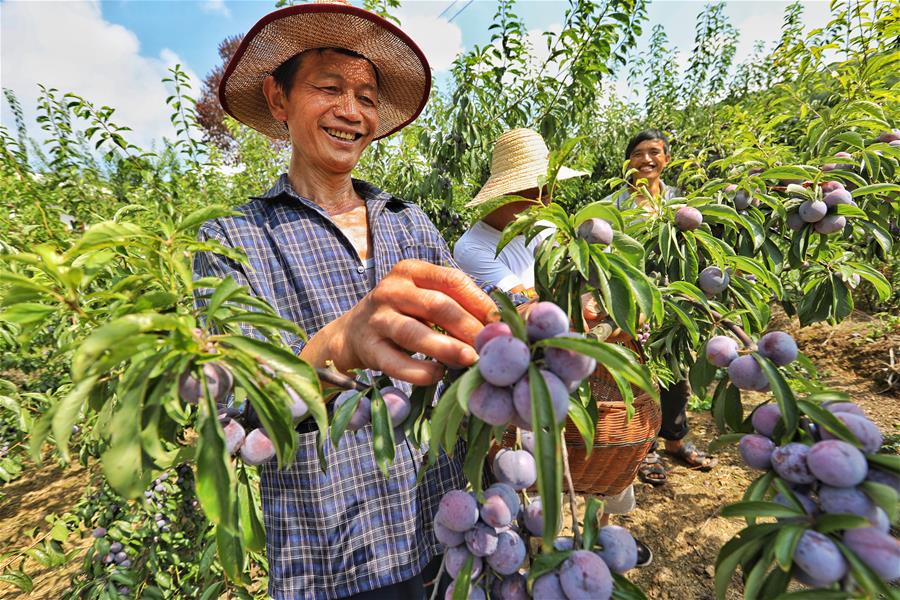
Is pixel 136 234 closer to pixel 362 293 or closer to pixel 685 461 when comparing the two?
pixel 362 293

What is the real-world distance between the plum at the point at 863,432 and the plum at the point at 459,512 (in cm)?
47

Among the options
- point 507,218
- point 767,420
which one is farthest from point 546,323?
point 507,218

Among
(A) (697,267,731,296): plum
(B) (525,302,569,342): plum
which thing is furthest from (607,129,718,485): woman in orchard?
(B) (525,302,569,342): plum

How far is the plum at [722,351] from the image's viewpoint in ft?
2.40

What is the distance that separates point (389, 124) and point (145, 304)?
5.28 feet

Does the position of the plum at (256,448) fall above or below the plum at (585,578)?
above

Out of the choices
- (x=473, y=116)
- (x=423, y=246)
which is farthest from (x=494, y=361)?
(x=473, y=116)

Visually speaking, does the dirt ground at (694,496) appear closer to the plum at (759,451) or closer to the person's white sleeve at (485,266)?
the person's white sleeve at (485,266)

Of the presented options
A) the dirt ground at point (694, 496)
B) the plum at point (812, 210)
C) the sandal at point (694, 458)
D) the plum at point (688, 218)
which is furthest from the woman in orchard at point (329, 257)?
the sandal at point (694, 458)

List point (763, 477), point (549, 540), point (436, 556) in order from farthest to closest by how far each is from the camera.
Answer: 1. point (436, 556)
2. point (763, 477)
3. point (549, 540)

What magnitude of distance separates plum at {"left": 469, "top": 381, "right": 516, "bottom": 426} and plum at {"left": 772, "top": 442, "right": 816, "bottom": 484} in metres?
0.38

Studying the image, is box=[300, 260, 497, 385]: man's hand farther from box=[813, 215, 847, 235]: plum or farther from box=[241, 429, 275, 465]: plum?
box=[813, 215, 847, 235]: plum

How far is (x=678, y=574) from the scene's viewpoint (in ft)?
7.17

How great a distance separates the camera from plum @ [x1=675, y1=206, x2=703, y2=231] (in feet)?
3.08
